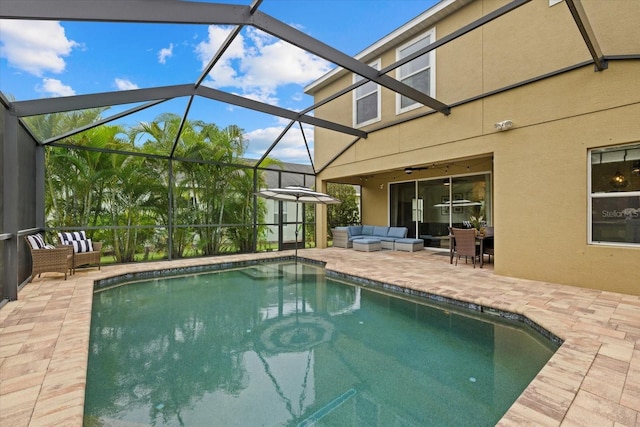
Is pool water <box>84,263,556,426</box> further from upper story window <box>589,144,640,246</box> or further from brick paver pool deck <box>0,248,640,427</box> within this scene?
upper story window <box>589,144,640,246</box>

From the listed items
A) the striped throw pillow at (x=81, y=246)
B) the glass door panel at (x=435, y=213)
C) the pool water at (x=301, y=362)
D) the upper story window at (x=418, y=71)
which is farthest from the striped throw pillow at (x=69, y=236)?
the glass door panel at (x=435, y=213)

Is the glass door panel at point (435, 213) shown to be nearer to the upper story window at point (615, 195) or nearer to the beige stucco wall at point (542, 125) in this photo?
the beige stucco wall at point (542, 125)

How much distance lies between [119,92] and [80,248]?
395 cm

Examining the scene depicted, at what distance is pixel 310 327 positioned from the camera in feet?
15.6

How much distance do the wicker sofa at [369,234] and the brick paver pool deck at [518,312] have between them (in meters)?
4.82

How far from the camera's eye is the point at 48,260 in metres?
6.29

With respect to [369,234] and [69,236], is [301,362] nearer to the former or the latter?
[69,236]

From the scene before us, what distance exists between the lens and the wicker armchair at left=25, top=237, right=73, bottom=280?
6.17 meters

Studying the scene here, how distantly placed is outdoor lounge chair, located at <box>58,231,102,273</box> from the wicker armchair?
2.53ft

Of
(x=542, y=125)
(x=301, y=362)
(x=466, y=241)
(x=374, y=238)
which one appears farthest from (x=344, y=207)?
(x=301, y=362)

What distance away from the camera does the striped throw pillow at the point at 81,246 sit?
7.26m

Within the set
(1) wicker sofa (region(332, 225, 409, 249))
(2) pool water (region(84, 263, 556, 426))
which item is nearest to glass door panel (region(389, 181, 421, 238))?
(1) wicker sofa (region(332, 225, 409, 249))

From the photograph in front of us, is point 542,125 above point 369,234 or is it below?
above

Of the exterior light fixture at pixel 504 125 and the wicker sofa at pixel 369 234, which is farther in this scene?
the wicker sofa at pixel 369 234
